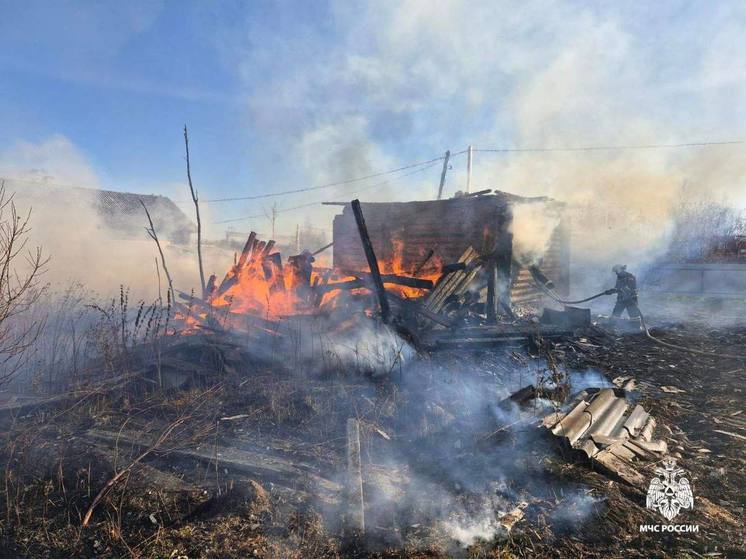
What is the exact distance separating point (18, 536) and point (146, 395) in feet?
8.74

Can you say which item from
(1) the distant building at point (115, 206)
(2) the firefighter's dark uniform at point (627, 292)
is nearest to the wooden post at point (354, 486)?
(2) the firefighter's dark uniform at point (627, 292)

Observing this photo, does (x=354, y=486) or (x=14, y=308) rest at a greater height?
(x=14, y=308)

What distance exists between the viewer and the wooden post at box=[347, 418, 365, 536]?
3115 mm

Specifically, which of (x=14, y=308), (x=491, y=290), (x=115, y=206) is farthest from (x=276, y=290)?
(x=115, y=206)

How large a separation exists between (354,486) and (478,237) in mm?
10799

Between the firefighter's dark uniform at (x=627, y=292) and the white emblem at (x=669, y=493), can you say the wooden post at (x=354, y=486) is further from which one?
the firefighter's dark uniform at (x=627, y=292)

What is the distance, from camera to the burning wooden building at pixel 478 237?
12445mm

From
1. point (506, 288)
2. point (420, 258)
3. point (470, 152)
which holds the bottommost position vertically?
point (506, 288)

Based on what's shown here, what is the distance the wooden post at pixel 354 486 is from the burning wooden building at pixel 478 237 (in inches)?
296

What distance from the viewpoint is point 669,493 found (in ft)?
11.5

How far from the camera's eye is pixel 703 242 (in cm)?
2298

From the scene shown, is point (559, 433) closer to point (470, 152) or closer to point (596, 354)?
point (596, 354)

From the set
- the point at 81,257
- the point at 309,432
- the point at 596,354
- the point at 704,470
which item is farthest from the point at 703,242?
the point at 81,257

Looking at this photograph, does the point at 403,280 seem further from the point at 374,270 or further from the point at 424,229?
the point at 424,229
